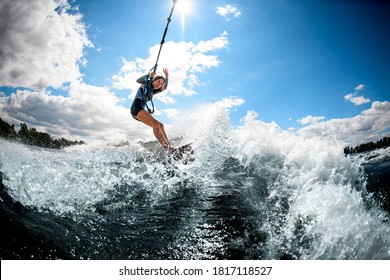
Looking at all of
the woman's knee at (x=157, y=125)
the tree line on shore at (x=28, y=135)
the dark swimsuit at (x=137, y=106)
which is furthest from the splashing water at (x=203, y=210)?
the tree line on shore at (x=28, y=135)

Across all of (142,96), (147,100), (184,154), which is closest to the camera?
(184,154)

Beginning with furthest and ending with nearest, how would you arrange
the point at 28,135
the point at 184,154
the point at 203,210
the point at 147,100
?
the point at 28,135 < the point at 147,100 < the point at 184,154 < the point at 203,210

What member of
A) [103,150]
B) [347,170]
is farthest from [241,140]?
[103,150]

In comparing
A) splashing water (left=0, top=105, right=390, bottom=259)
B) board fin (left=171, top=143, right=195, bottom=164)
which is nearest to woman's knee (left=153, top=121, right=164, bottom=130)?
board fin (left=171, top=143, right=195, bottom=164)

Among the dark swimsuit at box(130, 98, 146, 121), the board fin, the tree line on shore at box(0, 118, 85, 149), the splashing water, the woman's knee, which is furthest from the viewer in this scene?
the tree line on shore at box(0, 118, 85, 149)

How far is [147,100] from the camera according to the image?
566 centimetres

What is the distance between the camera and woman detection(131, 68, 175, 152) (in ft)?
17.8

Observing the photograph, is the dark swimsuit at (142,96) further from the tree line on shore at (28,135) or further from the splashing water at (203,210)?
the tree line on shore at (28,135)

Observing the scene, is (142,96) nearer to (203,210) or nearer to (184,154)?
(184,154)

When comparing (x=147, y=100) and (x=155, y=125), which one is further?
(x=147, y=100)

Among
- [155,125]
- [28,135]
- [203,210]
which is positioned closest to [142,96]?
[155,125]

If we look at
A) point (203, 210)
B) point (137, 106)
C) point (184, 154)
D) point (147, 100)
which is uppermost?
point (147, 100)

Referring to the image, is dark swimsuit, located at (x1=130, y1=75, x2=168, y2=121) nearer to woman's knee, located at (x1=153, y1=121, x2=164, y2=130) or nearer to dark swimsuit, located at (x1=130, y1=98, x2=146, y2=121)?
dark swimsuit, located at (x1=130, y1=98, x2=146, y2=121)

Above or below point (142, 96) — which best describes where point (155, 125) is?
below
